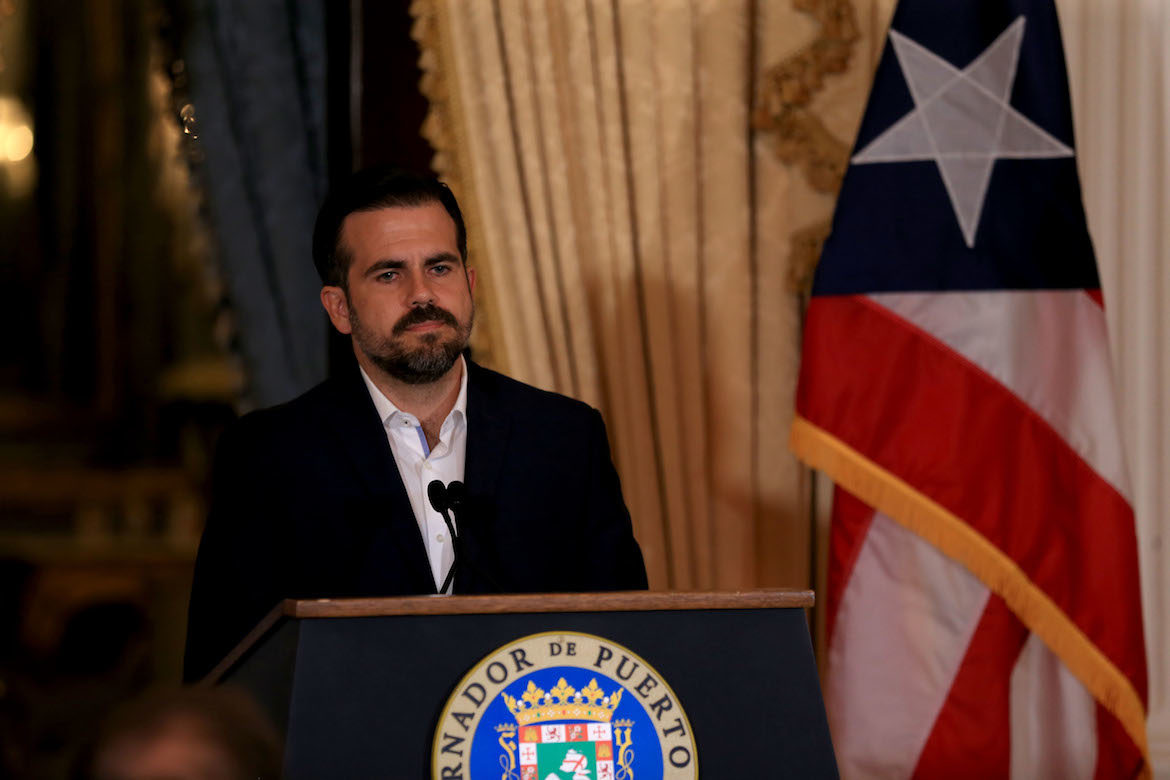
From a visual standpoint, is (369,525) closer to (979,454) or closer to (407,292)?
(407,292)

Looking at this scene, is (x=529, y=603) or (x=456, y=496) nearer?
(x=529, y=603)

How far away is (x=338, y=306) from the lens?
2.44 m

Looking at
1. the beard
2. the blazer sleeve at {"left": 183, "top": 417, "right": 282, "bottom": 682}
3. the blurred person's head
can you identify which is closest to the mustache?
the beard

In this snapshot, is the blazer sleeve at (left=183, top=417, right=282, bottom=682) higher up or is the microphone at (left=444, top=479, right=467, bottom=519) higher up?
the microphone at (left=444, top=479, right=467, bottom=519)

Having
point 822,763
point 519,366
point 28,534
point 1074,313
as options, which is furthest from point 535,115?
point 822,763

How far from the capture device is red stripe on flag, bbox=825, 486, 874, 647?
3.55 metres

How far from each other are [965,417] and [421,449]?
5.83 ft

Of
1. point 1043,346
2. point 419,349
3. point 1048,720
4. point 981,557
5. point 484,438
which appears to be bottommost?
point 1048,720

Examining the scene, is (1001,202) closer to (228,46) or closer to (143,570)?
(228,46)

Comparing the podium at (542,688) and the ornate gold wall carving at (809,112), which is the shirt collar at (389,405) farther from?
the ornate gold wall carving at (809,112)

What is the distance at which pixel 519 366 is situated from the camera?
3.86 m

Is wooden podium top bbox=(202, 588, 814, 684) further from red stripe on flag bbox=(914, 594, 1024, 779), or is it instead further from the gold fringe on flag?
red stripe on flag bbox=(914, 594, 1024, 779)

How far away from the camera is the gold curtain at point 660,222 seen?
152 inches

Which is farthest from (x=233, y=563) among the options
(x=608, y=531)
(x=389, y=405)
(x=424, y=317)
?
(x=608, y=531)
